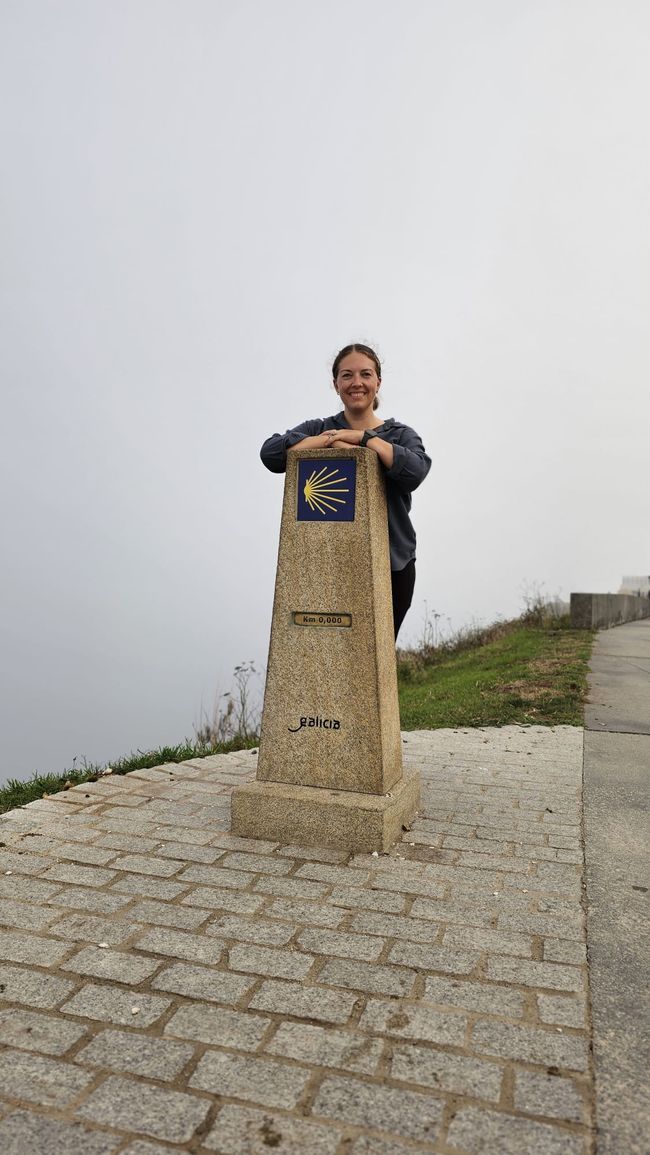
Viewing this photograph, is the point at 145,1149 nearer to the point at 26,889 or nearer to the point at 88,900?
the point at 88,900

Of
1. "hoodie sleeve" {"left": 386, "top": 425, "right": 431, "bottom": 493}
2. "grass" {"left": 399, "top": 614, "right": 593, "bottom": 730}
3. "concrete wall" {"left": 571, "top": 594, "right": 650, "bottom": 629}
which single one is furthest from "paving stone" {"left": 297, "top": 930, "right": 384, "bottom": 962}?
"concrete wall" {"left": 571, "top": 594, "right": 650, "bottom": 629}

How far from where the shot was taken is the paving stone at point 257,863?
361cm

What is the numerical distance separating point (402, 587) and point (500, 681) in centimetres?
593

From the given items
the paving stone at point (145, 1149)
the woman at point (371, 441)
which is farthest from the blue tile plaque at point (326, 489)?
the paving stone at point (145, 1149)

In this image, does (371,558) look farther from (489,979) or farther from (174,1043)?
(174,1043)

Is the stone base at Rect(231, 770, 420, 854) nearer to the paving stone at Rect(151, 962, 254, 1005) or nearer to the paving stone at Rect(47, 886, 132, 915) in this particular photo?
the paving stone at Rect(47, 886, 132, 915)

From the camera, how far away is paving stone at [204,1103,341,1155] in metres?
1.90

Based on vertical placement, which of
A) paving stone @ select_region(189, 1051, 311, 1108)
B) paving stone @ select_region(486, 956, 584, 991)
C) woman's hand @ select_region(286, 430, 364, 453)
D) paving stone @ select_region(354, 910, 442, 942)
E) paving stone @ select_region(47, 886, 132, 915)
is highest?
woman's hand @ select_region(286, 430, 364, 453)

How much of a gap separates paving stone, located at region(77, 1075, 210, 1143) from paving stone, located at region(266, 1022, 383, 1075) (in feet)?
0.98

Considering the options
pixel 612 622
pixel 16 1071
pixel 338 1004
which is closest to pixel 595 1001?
pixel 338 1004

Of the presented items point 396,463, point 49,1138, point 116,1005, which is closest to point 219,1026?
point 116,1005

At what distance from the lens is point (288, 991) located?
259 cm

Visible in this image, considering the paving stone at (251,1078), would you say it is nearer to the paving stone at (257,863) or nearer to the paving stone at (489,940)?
the paving stone at (489,940)

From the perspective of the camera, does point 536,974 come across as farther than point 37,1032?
Yes
